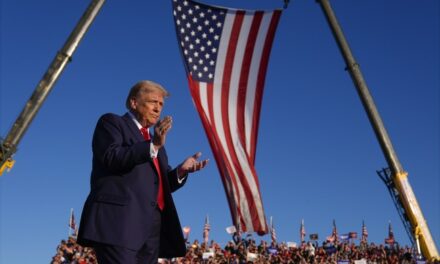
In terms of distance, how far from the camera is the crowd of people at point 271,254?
18764mm

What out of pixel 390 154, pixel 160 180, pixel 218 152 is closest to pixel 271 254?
pixel 390 154

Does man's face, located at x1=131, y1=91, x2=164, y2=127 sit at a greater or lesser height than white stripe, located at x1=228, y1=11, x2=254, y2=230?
lesser

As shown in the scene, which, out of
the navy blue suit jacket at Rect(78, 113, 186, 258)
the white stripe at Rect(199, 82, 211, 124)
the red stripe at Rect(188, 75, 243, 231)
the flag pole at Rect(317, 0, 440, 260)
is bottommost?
the navy blue suit jacket at Rect(78, 113, 186, 258)

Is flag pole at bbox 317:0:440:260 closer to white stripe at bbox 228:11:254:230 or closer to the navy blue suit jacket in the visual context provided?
white stripe at bbox 228:11:254:230

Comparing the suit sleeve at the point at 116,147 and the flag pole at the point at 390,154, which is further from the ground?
the flag pole at the point at 390,154

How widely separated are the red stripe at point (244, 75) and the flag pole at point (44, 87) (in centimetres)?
648

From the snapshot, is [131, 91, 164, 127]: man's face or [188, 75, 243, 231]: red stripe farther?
[188, 75, 243, 231]: red stripe

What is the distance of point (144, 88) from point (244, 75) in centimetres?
1094

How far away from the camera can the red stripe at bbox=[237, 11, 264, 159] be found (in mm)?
13562

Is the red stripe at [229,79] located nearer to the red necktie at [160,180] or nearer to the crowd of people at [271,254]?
the crowd of people at [271,254]

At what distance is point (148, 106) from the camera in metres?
3.33

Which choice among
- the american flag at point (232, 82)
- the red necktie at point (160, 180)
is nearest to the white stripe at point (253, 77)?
the american flag at point (232, 82)

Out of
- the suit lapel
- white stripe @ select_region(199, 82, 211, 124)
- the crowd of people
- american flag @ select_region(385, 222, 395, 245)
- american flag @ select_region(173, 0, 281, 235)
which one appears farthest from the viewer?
american flag @ select_region(385, 222, 395, 245)

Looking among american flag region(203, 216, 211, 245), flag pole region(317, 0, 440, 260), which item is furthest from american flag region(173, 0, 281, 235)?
american flag region(203, 216, 211, 245)
